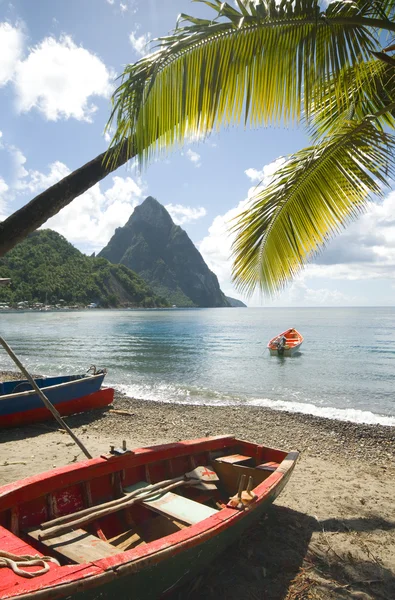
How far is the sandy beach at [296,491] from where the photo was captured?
3.96m

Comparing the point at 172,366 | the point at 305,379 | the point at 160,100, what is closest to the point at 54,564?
the point at 160,100

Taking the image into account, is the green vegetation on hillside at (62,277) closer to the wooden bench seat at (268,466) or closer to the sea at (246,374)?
the sea at (246,374)

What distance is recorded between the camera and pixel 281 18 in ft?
10.3

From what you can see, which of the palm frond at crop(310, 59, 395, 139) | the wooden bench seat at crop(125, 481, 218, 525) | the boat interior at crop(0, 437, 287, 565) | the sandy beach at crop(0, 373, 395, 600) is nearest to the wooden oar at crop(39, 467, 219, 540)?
the boat interior at crop(0, 437, 287, 565)

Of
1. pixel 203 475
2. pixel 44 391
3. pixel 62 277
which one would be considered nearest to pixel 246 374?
pixel 44 391

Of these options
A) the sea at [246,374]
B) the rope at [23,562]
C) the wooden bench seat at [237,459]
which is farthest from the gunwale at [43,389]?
the rope at [23,562]

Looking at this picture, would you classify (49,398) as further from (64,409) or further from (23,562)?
(23,562)

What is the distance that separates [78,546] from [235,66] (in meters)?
4.44

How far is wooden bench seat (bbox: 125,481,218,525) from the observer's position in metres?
3.99

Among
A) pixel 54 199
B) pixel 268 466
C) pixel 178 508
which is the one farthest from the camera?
pixel 268 466

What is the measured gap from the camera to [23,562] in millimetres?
2641

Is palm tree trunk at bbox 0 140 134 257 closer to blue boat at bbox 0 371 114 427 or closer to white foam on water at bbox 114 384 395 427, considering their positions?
blue boat at bbox 0 371 114 427

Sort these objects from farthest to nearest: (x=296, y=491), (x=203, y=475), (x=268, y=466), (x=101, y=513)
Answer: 1. (x=296, y=491)
2. (x=268, y=466)
3. (x=203, y=475)
4. (x=101, y=513)

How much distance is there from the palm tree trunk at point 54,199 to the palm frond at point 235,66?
21cm
